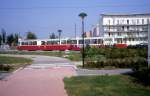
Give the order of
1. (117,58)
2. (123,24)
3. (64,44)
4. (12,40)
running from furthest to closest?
(12,40) < (123,24) < (64,44) < (117,58)

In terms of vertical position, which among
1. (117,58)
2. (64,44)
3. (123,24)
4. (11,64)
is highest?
(123,24)

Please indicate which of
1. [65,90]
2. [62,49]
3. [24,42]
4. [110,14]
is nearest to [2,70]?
[65,90]

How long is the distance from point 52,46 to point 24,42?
856 cm

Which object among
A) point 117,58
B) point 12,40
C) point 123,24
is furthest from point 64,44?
point 12,40

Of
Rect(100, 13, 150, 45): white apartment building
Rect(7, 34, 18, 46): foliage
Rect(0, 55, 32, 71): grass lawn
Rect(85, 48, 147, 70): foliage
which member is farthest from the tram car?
Rect(7, 34, 18, 46): foliage

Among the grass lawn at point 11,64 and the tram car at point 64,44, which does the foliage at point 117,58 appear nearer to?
the grass lawn at point 11,64

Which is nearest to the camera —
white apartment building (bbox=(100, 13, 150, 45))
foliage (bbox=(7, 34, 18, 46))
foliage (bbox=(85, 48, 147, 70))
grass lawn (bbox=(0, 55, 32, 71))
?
grass lawn (bbox=(0, 55, 32, 71))

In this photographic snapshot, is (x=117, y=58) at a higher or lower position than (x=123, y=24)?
lower

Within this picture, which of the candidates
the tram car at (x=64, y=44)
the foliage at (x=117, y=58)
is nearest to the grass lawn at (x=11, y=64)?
the foliage at (x=117, y=58)

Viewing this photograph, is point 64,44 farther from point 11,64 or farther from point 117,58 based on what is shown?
point 11,64

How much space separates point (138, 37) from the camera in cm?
9631

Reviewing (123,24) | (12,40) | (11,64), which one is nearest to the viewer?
(11,64)

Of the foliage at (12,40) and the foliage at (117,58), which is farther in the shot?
the foliage at (12,40)

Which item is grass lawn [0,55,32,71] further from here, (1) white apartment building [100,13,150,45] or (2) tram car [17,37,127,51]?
(1) white apartment building [100,13,150,45]
